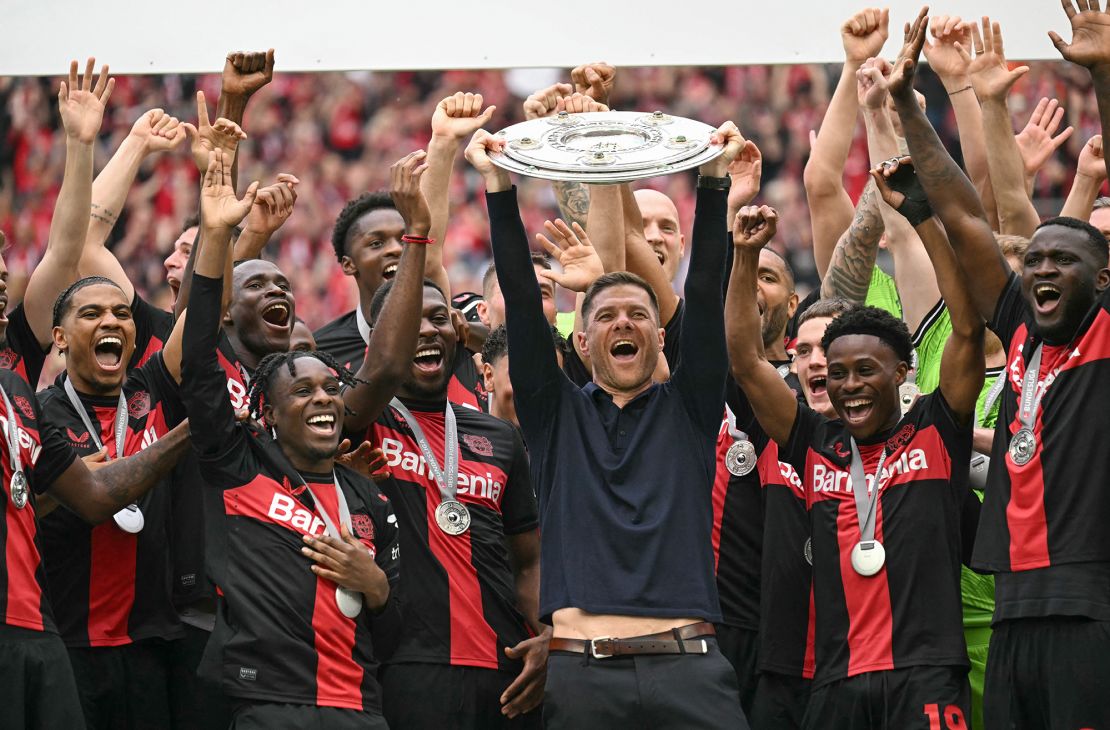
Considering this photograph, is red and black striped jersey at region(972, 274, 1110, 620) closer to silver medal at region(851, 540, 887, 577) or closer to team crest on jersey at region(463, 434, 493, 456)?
silver medal at region(851, 540, 887, 577)

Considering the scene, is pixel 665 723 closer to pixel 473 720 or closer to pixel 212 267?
pixel 473 720

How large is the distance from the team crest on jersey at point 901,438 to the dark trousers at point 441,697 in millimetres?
1606

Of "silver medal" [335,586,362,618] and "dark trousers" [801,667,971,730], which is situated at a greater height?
"silver medal" [335,586,362,618]

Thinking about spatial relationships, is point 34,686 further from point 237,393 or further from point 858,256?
point 858,256

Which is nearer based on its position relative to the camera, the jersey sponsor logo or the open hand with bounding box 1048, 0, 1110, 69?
the open hand with bounding box 1048, 0, 1110, 69

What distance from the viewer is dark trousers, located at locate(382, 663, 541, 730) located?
5.30 meters

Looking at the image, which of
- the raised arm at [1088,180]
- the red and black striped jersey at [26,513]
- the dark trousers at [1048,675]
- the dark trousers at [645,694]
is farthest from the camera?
the raised arm at [1088,180]

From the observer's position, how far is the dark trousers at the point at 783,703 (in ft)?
18.5

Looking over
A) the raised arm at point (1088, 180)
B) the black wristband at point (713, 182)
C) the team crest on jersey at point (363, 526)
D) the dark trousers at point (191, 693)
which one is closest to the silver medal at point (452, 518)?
the team crest on jersey at point (363, 526)

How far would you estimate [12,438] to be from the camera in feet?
16.6

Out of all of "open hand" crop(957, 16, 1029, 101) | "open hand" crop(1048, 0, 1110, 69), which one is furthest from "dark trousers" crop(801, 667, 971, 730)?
"open hand" crop(957, 16, 1029, 101)

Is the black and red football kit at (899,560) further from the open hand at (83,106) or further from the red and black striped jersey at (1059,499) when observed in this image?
the open hand at (83,106)

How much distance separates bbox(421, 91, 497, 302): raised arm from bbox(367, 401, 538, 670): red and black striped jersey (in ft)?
2.19

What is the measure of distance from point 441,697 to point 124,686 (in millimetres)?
1218
